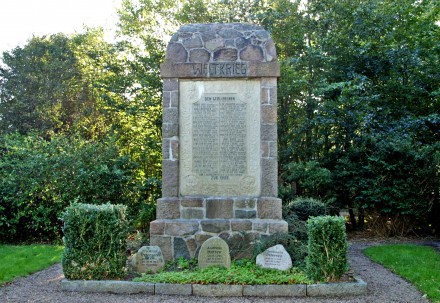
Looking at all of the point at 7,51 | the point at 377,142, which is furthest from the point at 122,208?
the point at 7,51

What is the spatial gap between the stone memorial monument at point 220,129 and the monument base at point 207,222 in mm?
17

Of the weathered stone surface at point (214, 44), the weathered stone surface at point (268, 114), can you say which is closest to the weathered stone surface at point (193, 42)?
the weathered stone surface at point (214, 44)

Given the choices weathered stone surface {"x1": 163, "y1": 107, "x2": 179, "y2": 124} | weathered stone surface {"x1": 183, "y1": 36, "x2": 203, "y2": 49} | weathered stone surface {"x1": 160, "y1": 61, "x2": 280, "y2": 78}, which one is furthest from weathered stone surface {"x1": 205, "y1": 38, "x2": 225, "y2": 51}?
weathered stone surface {"x1": 163, "y1": 107, "x2": 179, "y2": 124}

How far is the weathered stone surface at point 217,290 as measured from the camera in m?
5.33

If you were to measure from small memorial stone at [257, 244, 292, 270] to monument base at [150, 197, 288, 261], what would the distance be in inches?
26.0

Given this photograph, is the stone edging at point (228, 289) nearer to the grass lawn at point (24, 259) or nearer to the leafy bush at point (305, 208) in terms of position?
the grass lawn at point (24, 259)

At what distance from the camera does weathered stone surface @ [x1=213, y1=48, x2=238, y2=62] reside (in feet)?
23.3

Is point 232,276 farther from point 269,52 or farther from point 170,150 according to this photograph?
point 269,52

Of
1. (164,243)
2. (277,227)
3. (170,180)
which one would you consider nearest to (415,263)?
(277,227)

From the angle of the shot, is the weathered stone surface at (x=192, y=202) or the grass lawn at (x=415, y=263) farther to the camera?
the weathered stone surface at (x=192, y=202)

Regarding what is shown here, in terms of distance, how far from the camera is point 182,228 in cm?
682

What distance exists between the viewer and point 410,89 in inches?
464

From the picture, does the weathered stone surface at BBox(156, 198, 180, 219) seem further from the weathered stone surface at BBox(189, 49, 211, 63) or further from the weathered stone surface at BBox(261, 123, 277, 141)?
the weathered stone surface at BBox(189, 49, 211, 63)

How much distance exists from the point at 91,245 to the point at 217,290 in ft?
6.03
